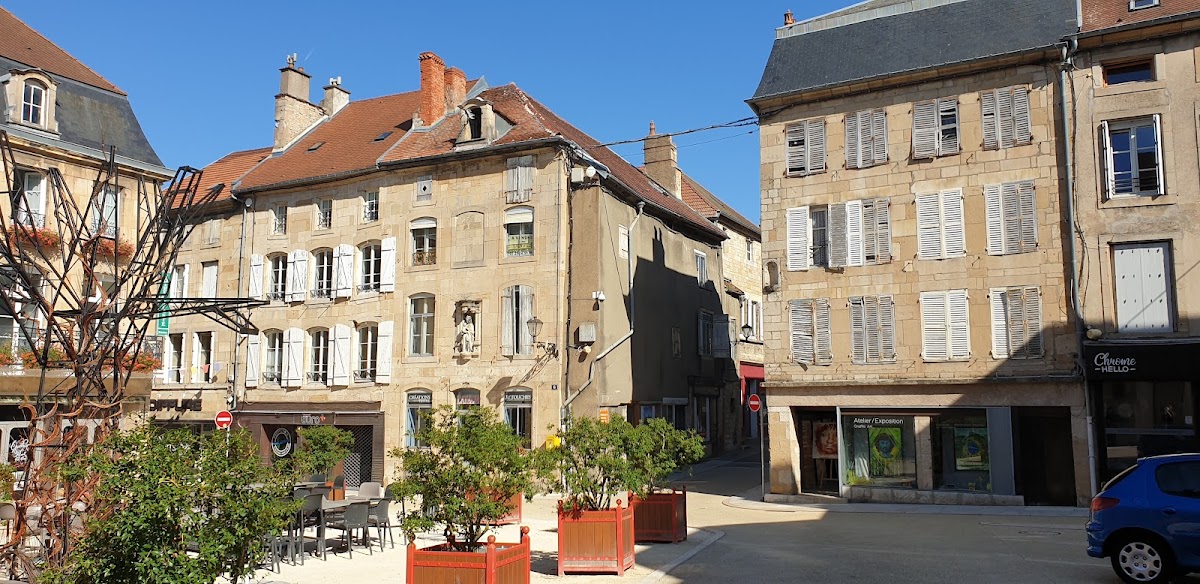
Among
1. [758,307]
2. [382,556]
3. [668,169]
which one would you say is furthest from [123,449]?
[758,307]

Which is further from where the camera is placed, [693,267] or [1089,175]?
[693,267]

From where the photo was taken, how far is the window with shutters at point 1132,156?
18406mm

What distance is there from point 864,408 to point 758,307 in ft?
60.6

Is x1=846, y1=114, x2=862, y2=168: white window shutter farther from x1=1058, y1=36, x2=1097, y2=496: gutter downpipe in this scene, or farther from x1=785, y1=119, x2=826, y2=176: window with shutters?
x1=1058, y1=36, x2=1097, y2=496: gutter downpipe

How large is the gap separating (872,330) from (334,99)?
829 inches

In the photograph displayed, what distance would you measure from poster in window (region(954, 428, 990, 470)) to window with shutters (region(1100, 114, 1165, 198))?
550 centimetres

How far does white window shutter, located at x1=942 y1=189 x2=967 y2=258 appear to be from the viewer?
19797 millimetres

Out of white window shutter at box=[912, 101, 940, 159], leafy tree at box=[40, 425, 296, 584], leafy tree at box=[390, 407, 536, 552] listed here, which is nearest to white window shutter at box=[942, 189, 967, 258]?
white window shutter at box=[912, 101, 940, 159]

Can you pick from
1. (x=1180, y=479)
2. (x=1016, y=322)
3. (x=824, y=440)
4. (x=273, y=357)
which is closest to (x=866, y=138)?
(x=1016, y=322)

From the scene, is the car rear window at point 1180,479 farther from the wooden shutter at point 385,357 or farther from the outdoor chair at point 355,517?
the wooden shutter at point 385,357

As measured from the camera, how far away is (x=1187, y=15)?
59.1 ft

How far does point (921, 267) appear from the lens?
20094mm

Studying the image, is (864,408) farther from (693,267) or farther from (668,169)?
(668,169)

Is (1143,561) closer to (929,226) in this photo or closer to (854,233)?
(929,226)
